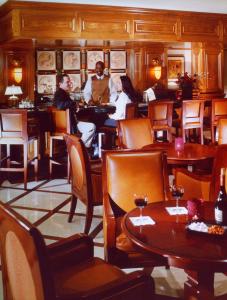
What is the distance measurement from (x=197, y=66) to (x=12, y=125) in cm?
538

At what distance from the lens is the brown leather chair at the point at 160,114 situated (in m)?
6.58

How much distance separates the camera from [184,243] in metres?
1.97

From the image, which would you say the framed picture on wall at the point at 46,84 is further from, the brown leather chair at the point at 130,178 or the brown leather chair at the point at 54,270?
the brown leather chair at the point at 54,270

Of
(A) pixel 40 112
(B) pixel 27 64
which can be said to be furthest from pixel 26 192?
(B) pixel 27 64

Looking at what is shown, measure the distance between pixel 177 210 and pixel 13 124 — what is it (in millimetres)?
3608

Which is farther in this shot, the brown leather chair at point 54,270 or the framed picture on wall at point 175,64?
the framed picture on wall at point 175,64

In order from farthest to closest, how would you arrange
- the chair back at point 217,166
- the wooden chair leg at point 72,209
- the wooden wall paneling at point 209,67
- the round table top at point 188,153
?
the wooden wall paneling at point 209,67
the wooden chair leg at point 72,209
the round table top at point 188,153
the chair back at point 217,166

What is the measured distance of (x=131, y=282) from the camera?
1814 mm

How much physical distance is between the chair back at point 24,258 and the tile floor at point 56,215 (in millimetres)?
1268

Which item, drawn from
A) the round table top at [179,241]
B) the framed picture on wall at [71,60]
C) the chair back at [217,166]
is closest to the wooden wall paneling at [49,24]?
the framed picture on wall at [71,60]

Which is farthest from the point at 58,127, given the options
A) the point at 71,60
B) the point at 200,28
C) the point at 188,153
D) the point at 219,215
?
the point at 71,60

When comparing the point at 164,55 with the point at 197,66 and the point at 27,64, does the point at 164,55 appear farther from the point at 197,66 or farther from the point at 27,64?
the point at 27,64

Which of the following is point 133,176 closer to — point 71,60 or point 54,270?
point 54,270

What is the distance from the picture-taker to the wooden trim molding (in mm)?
7078
